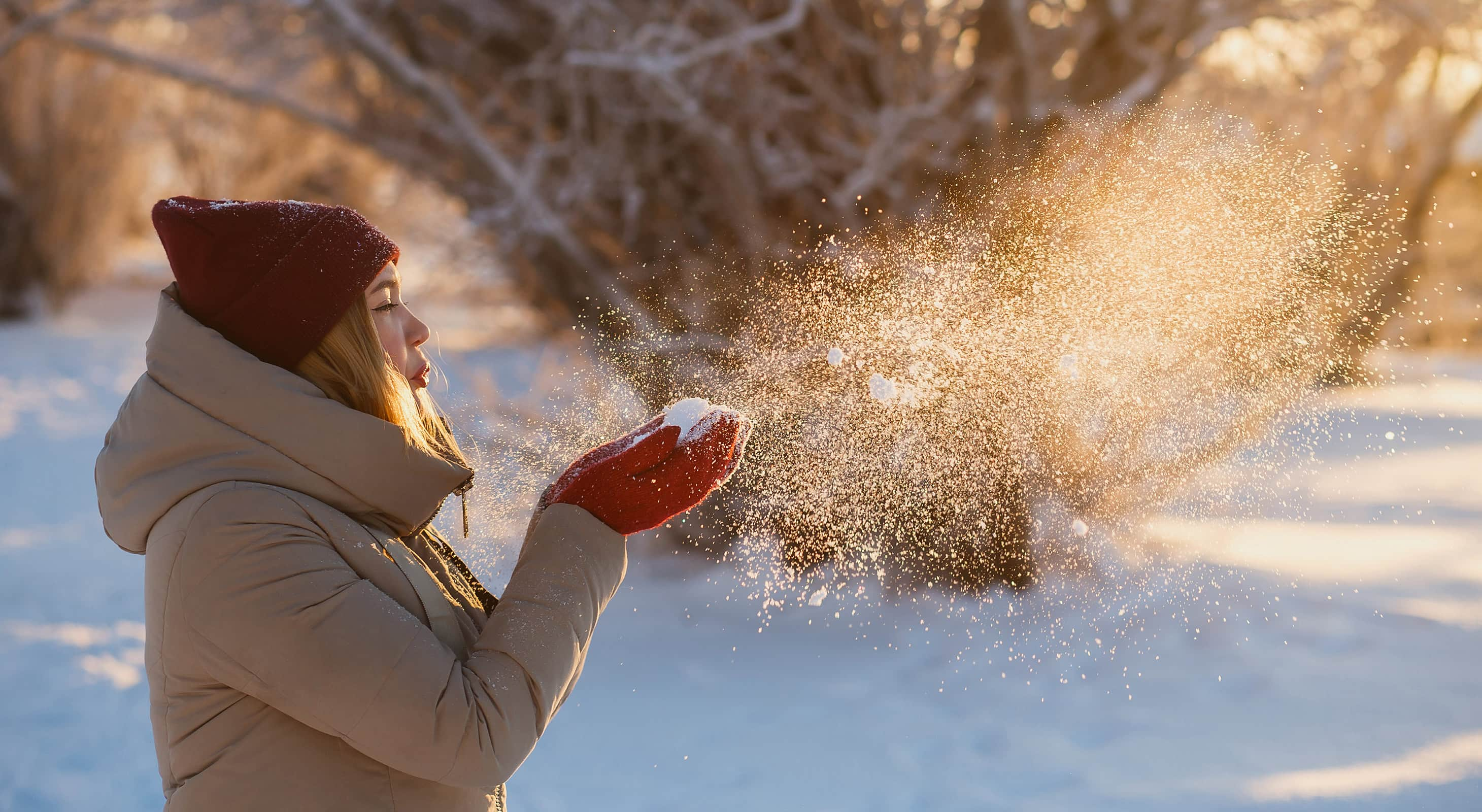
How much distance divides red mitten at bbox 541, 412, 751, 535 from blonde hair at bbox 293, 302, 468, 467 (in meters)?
0.19

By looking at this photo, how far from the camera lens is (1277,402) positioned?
13.1 ft

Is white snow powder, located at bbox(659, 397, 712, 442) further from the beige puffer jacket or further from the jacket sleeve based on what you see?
the jacket sleeve

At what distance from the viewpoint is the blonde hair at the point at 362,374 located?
48.1 inches

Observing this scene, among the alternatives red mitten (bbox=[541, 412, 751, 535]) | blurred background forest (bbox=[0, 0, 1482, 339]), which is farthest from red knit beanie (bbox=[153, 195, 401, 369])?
blurred background forest (bbox=[0, 0, 1482, 339])

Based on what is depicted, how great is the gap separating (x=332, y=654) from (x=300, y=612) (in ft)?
0.17

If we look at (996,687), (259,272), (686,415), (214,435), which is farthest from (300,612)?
(996,687)

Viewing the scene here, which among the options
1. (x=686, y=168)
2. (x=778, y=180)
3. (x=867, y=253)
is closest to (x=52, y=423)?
(x=686, y=168)

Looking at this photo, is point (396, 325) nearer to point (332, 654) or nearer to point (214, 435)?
point (214, 435)

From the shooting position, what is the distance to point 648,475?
1381 mm

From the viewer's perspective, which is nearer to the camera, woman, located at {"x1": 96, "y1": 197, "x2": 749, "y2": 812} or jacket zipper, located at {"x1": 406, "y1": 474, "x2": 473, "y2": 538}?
woman, located at {"x1": 96, "y1": 197, "x2": 749, "y2": 812}

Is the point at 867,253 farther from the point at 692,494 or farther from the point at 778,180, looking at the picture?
the point at 692,494

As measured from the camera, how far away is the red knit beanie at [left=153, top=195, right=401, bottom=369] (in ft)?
3.88

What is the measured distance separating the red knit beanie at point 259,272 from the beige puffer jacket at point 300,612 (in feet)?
0.12

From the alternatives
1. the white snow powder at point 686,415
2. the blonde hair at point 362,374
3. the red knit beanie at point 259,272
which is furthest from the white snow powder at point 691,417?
the red knit beanie at point 259,272
